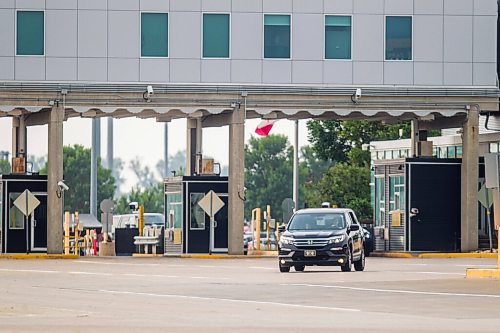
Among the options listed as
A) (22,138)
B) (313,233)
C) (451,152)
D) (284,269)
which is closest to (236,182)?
(22,138)

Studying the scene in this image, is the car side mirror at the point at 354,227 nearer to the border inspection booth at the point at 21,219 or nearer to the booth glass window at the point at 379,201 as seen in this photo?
the booth glass window at the point at 379,201

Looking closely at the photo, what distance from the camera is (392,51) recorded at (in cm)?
5628

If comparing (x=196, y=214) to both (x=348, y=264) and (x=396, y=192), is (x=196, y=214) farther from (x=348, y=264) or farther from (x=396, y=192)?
(x=348, y=264)

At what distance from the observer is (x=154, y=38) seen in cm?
5503

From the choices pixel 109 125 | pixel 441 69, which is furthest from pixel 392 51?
pixel 109 125

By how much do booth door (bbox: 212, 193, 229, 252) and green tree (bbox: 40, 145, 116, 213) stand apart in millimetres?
88866

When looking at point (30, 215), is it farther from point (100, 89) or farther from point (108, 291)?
point (108, 291)

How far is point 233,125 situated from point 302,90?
267 centimetres

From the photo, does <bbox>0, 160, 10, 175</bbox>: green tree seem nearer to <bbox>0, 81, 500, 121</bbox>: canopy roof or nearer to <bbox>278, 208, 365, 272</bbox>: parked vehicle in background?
<bbox>0, 81, 500, 121</bbox>: canopy roof

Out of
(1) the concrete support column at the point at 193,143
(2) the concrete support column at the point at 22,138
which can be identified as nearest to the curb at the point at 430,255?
(1) the concrete support column at the point at 193,143

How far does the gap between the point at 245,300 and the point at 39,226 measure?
29918 millimetres

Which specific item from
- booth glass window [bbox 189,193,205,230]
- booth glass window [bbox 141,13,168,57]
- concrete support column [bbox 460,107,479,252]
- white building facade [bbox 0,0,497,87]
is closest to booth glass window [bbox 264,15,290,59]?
white building facade [bbox 0,0,497,87]

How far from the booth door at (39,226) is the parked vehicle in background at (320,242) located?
17.4m

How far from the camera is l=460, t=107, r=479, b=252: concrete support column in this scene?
2199 inches
